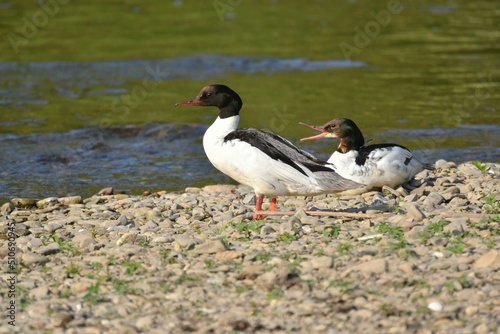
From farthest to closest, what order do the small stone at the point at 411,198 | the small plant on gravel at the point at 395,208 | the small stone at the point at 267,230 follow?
the small stone at the point at 411,198, the small plant on gravel at the point at 395,208, the small stone at the point at 267,230

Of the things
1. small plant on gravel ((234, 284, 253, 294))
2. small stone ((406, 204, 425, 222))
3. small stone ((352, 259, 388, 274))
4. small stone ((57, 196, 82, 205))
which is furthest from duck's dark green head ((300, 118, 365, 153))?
small plant on gravel ((234, 284, 253, 294))

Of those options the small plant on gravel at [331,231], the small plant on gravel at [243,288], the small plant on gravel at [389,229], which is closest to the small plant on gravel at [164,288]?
the small plant on gravel at [243,288]

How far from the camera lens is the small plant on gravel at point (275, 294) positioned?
14.8 ft

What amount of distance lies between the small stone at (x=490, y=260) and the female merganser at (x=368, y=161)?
2.77 metres

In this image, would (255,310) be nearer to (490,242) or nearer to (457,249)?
(457,249)

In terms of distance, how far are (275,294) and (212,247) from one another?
35.5 inches

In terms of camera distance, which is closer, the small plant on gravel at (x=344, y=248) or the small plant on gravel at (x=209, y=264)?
the small plant on gravel at (x=209, y=264)

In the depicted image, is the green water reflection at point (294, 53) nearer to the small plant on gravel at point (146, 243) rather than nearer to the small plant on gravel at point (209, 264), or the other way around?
the small plant on gravel at point (146, 243)

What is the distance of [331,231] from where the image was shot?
5660mm

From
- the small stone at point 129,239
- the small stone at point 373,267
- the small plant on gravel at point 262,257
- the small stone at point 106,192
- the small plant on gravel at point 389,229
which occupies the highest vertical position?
the small stone at point 373,267

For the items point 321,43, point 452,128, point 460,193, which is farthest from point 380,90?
point 460,193

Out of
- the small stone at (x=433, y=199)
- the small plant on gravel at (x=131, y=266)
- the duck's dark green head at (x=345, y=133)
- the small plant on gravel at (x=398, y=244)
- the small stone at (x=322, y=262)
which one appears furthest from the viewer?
the duck's dark green head at (x=345, y=133)

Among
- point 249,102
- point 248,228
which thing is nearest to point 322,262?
point 248,228

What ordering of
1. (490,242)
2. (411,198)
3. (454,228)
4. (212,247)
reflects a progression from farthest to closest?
(411,198) → (454,228) → (212,247) → (490,242)
